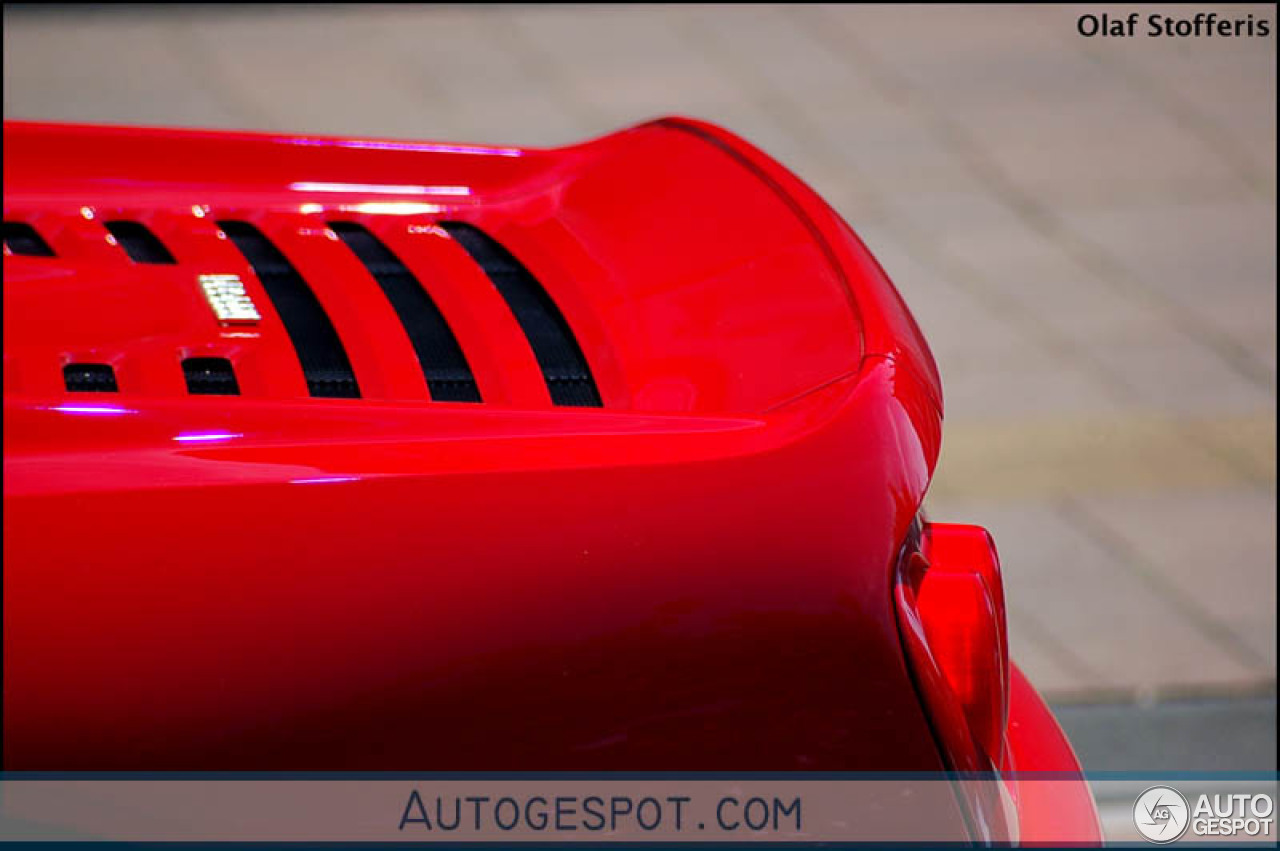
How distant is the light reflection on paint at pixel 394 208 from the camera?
158 cm

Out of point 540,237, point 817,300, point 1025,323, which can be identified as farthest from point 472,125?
point 817,300

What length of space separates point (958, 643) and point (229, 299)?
0.71m

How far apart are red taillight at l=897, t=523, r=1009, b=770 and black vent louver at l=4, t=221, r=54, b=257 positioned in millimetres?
854

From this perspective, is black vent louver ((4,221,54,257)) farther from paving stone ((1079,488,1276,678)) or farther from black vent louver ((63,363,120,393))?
paving stone ((1079,488,1276,678))

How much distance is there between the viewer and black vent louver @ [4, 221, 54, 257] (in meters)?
1.42

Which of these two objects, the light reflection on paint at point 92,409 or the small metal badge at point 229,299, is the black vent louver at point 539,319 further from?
the light reflection on paint at point 92,409

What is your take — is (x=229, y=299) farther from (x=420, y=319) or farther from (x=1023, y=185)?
(x=1023, y=185)

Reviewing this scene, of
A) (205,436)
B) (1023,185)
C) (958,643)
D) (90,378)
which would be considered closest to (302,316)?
(90,378)

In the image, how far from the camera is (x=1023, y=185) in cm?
414

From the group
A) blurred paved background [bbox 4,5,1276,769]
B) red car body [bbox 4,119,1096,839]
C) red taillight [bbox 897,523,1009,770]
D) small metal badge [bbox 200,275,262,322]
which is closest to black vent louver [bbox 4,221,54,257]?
red car body [bbox 4,119,1096,839]

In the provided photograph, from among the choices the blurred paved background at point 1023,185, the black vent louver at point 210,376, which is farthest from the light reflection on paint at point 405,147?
the blurred paved background at point 1023,185

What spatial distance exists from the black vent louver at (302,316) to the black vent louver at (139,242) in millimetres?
73

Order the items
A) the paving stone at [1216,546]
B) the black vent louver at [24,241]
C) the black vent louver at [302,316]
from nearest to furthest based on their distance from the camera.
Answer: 1. the black vent louver at [302,316]
2. the black vent louver at [24,241]
3. the paving stone at [1216,546]

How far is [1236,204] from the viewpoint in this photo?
4.11 meters
